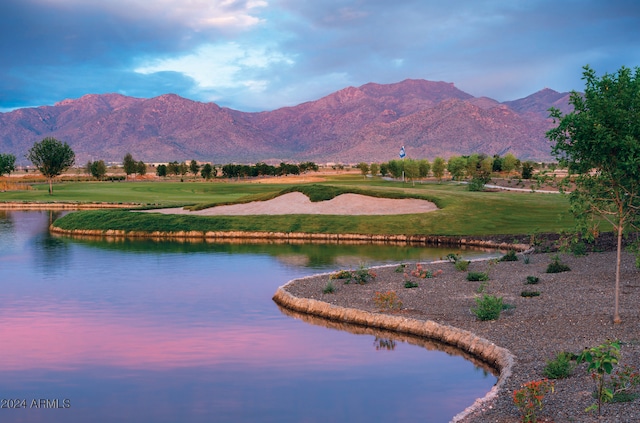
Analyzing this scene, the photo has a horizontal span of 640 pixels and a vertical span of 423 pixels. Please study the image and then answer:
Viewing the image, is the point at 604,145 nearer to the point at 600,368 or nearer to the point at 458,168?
the point at 600,368

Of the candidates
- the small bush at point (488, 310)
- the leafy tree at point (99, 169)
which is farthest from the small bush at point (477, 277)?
the leafy tree at point (99, 169)

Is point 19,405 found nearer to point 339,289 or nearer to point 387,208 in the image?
point 339,289

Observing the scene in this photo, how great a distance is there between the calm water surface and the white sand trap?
27483mm

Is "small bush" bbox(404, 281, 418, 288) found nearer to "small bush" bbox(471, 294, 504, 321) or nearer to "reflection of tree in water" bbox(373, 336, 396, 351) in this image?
"small bush" bbox(471, 294, 504, 321)

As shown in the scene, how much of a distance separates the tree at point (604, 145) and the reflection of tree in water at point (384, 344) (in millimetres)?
7241

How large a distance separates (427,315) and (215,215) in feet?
137

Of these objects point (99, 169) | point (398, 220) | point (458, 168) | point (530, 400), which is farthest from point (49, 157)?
point (530, 400)

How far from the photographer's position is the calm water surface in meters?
16.3

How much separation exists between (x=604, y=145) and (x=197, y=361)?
46.9 ft

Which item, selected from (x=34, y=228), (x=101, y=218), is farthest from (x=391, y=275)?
(x=34, y=228)

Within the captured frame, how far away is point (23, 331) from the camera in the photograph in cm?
2400

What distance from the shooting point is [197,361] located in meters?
20.1

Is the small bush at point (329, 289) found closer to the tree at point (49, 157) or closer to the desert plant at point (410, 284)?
the desert plant at point (410, 284)

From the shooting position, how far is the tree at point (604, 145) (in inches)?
798
